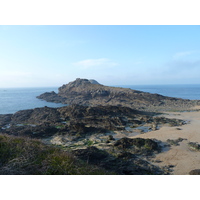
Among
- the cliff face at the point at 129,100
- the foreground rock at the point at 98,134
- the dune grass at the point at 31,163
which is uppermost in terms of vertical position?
the cliff face at the point at 129,100

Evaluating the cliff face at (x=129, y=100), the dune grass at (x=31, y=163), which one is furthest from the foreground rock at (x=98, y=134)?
the cliff face at (x=129, y=100)

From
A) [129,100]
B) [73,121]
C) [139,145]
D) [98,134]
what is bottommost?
[98,134]

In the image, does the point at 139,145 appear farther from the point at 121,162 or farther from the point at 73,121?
the point at 73,121

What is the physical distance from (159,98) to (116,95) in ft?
42.8

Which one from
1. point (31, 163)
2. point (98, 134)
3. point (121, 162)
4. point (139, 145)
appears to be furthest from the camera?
point (98, 134)

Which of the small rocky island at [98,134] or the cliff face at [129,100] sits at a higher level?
the cliff face at [129,100]

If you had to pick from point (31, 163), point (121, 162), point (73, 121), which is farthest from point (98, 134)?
point (31, 163)

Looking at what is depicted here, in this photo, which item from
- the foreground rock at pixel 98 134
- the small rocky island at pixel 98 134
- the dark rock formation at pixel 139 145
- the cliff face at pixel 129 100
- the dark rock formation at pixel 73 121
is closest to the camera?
the small rocky island at pixel 98 134

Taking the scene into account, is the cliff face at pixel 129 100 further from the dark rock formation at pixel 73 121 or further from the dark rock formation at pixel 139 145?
the dark rock formation at pixel 139 145

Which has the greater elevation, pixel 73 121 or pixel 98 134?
pixel 73 121

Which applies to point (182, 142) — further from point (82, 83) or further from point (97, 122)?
point (82, 83)

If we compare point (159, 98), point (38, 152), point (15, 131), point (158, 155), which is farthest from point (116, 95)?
point (38, 152)

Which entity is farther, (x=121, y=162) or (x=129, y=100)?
(x=129, y=100)

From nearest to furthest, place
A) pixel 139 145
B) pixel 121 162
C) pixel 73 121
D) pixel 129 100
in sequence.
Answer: pixel 121 162 → pixel 139 145 → pixel 73 121 → pixel 129 100
